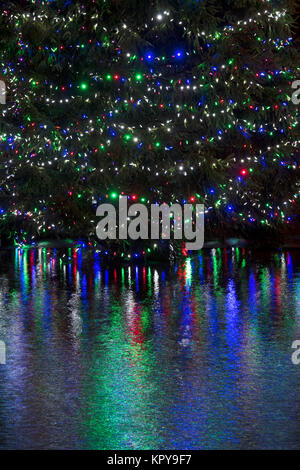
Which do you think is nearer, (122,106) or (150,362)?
(150,362)

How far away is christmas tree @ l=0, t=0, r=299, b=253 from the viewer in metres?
18.6

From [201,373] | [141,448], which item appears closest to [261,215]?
[201,373]

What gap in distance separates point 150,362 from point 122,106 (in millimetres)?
10756

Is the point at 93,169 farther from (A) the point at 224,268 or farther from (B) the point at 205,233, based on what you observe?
(B) the point at 205,233

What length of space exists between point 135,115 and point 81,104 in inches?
47.7

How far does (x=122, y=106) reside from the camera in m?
19.1

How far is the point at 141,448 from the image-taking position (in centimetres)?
629

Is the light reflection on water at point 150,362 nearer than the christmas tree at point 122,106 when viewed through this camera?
Yes

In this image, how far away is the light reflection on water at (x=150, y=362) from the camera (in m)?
6.72

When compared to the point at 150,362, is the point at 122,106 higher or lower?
higher

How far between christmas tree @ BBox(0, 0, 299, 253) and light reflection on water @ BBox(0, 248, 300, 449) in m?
2.97

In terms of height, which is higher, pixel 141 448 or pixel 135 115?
pixel 135 115

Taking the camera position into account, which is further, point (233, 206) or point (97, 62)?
point (233, 206)

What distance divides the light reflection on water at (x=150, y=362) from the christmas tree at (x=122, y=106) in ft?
9.75
